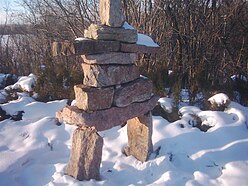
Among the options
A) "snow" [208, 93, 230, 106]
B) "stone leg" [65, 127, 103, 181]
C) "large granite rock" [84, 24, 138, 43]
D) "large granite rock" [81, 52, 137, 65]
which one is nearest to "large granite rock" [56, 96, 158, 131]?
"stone leg" [65, 127, 103, 181]

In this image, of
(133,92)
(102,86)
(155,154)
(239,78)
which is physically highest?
(102,86)

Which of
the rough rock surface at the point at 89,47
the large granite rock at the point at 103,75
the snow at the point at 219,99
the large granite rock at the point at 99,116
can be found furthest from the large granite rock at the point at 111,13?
the snow at the point at 219,99

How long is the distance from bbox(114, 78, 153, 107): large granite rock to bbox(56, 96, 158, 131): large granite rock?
66 mm

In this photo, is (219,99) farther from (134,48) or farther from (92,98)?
(92,98)

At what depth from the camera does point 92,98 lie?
3.07 m

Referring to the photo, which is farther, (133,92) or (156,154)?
(156,154)

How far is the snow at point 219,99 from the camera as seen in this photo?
4973mm

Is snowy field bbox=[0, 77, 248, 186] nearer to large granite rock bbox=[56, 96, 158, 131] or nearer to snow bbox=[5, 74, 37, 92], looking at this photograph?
large granite rock bbox=[56, 96, 158, 131]

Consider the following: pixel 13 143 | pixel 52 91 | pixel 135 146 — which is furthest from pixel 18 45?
pixel 135 146

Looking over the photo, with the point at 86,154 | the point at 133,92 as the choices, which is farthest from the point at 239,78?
the point at 86,154

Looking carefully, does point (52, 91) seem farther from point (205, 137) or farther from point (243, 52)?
point (243, 52)

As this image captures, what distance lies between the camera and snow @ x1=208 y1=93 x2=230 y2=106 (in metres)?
4.97

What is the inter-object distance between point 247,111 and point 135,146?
6.82ft

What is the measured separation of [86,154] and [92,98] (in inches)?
28.4
